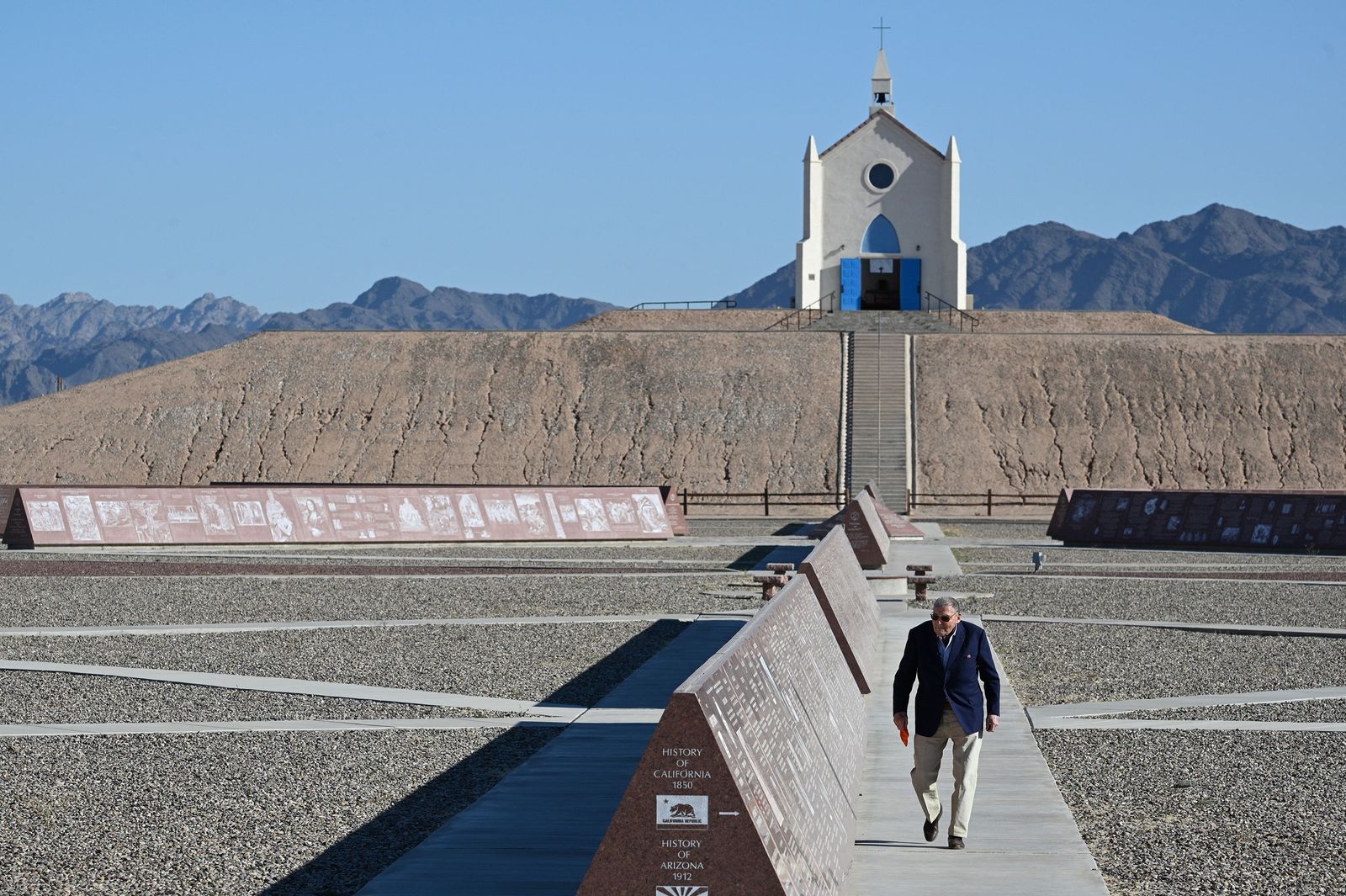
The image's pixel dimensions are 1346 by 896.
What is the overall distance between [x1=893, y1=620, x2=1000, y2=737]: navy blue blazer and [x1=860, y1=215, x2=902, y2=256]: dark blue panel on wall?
2647 inches

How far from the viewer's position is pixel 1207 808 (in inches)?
433

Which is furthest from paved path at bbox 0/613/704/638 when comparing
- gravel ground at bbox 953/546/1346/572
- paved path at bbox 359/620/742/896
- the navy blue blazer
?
gravel ground at bbox 953/546/1346/572

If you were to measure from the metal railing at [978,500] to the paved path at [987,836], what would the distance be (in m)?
42.4

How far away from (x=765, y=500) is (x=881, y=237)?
25.6 meters

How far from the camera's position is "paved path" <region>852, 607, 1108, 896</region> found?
28.9 feet

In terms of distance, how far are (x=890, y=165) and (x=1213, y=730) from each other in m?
64.2

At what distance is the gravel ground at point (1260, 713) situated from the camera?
1439 centimetres

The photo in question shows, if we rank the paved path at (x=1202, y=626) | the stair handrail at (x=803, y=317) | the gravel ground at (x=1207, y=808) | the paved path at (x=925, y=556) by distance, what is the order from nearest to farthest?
the gravel ground at (x=1207, y=808) → the paved path at (x=1202, y=626) → the paved path at (x=925, y=556) → the stair handrail at (x=803, y=317)

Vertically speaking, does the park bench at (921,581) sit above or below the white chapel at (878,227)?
below

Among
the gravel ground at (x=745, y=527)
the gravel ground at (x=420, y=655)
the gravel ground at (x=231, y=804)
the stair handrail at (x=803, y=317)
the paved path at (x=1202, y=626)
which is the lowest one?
Result: the gravel ground at (x=745, y=527)

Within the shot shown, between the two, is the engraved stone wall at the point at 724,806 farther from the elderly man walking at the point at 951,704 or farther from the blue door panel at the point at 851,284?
the blue door panel at the point at 851,284

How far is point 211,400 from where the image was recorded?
68.9 m

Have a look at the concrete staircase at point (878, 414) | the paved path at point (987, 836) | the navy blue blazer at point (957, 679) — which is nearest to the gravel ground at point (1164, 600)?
the paved path at point (987, 836)

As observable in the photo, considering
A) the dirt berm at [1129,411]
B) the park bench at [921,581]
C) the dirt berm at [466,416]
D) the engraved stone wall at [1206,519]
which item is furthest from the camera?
the dirt berm at [466,416]
